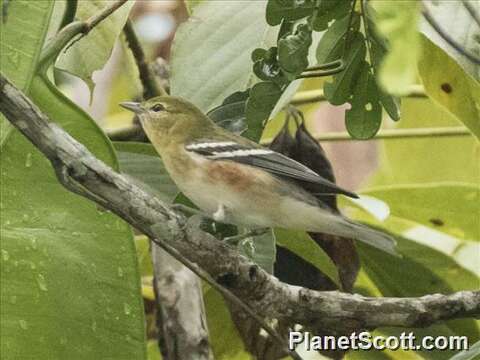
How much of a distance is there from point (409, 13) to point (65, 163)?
0.42m

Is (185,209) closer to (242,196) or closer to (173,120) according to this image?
(242,196)

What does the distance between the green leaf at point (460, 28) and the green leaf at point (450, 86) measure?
6.8 inches

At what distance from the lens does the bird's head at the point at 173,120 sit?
1.42 meters

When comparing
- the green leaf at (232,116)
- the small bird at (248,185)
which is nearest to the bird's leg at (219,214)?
the small bird at (248,185)

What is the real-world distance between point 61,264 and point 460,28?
481 mm

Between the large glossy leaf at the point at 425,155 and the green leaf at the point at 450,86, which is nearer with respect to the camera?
the green leaf at the point at 450,86

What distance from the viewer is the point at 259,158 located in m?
1.32

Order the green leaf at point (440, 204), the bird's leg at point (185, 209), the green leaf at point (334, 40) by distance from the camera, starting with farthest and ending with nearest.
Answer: the green leaf at point (440, 204) < the bird's leg at point (185, 209) < the green leaf at point (334, 40)

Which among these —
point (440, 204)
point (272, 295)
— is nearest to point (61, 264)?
point (272, 295)

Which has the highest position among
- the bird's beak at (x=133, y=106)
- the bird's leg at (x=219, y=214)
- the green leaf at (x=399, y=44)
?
the green leaf at (x=399, y=44)

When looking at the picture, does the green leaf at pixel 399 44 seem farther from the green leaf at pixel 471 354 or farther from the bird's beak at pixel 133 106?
the bird's beak at pixel 133 106

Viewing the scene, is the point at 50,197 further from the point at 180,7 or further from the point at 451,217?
the point at 180,7

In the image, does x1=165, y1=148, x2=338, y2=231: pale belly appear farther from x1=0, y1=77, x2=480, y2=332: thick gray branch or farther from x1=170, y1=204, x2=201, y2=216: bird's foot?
x1=0, y1=77, x2=480, y2=332: thick gray branch

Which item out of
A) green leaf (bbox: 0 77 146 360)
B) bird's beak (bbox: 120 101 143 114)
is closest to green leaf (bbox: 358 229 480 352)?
bird's beak (bbox: 120 101 143 114)
